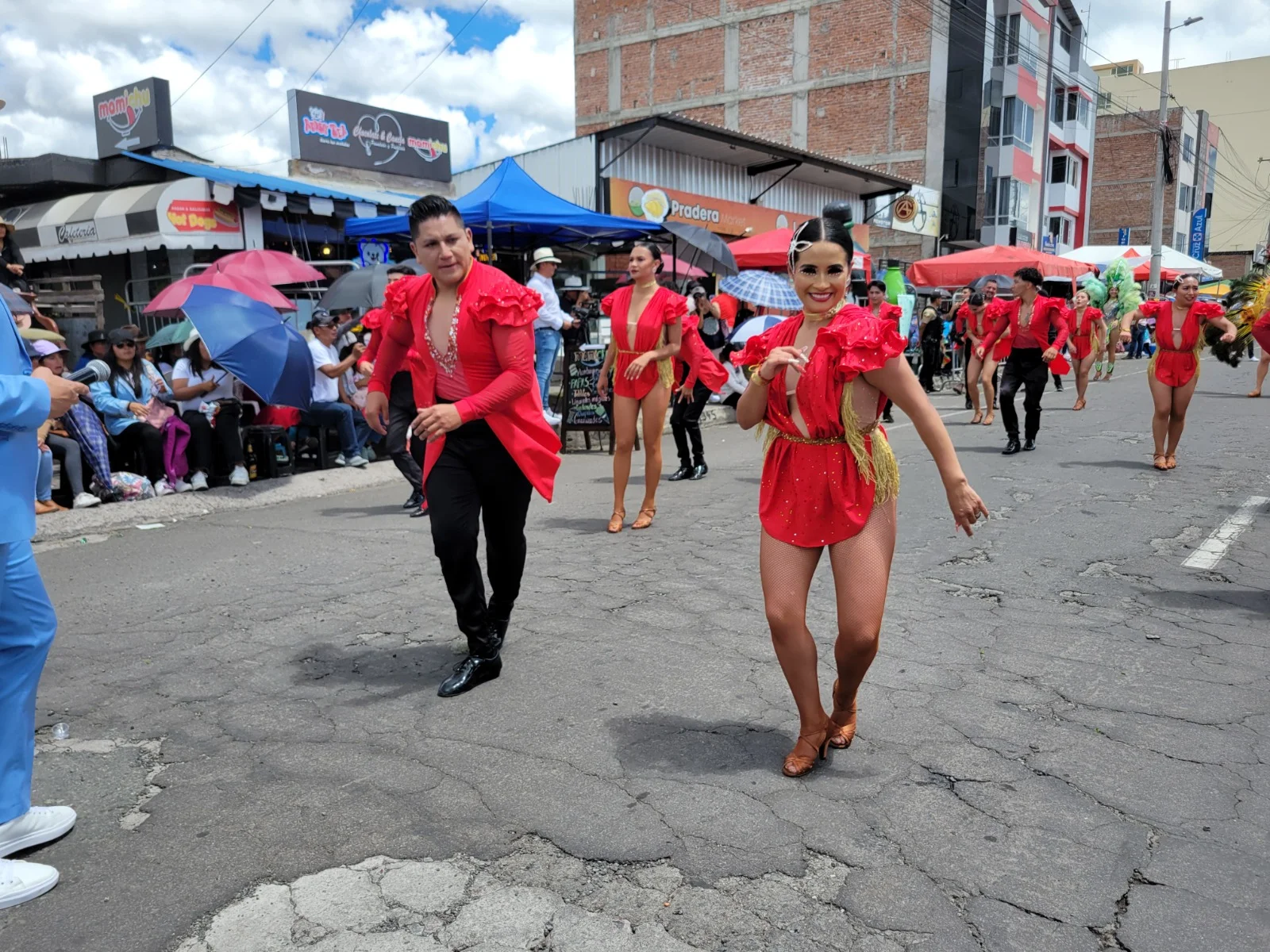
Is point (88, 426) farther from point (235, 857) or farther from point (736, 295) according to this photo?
point (736, 295)

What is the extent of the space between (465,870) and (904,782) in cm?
140

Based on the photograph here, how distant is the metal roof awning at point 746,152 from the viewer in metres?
19.3

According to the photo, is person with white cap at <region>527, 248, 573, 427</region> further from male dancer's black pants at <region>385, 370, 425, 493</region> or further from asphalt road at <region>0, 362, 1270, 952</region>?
asphalt road at <region>0, 362, 1270, 952</region>

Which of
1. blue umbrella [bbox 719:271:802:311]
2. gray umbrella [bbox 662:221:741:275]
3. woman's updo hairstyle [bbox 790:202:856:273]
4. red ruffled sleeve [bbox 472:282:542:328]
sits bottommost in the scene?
red ruffled sleeve [bbox 472:282:542:328]

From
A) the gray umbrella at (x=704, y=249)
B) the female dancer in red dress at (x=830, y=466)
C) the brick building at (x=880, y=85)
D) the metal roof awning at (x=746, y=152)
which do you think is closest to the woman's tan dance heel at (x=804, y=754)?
the female dancer in red dress at (x=830, y=466)

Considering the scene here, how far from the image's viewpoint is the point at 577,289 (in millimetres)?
15703

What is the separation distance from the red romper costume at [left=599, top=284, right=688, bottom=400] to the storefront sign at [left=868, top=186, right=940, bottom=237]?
23135 mm

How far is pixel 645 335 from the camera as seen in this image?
6746mm

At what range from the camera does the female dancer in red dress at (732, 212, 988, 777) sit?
2.96m

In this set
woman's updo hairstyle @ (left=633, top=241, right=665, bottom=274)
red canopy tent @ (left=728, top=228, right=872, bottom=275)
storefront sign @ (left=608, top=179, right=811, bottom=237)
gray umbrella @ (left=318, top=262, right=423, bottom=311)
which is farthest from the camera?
storefront sign @ (left=608, top=179, right=811, bottom=237)

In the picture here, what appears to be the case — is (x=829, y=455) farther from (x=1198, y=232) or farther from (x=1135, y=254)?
(x=1198, y=232)

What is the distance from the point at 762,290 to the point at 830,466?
912 cm

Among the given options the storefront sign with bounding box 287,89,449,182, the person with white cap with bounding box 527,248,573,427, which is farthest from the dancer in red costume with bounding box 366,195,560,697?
the storefront sign with bounding box 287,89,449,182

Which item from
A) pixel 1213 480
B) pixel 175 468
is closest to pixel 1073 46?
pixel 1213 480
